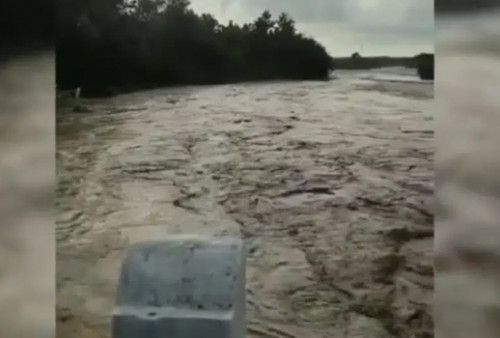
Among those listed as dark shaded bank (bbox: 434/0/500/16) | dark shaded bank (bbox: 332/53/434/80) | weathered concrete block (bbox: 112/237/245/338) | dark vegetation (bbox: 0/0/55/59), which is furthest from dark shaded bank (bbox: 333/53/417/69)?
dark vegetation (bbox: 0/0/55/59)

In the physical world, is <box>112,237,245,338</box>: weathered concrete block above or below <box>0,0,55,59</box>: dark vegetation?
below

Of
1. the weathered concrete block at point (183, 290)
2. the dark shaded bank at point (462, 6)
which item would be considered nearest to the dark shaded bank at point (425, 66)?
the dark shaded bank at point (462, 6)

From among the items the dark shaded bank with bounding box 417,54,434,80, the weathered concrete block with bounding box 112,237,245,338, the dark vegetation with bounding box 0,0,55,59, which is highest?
the dark vegetation with bounding box 0,0,55,59

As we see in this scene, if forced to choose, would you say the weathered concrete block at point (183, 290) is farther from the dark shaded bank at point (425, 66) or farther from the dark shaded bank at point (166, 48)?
the dark shaded bank at point (425, 66)

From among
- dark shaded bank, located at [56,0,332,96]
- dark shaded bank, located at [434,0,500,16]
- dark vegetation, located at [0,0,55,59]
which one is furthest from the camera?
dark vegetation, located at [0,0,55,59]

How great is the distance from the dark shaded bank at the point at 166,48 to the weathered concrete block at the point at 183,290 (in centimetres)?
54

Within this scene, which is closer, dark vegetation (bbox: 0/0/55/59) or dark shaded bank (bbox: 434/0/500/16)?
dark shaded bank (bbox: 434/0/500/16)

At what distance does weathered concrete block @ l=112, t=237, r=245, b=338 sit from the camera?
245 centimetres

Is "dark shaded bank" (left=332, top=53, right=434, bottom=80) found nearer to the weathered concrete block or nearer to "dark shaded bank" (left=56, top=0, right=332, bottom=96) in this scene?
"dark shaded bank" (left=56, top=0, right=332, bottom=96)

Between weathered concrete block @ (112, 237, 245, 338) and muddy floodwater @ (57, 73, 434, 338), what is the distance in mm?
41

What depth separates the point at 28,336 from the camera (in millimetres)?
2639

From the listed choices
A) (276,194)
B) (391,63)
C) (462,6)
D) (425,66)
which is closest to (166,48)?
(276,194)

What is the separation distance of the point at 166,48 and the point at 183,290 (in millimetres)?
775

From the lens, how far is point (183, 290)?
2477 mm
